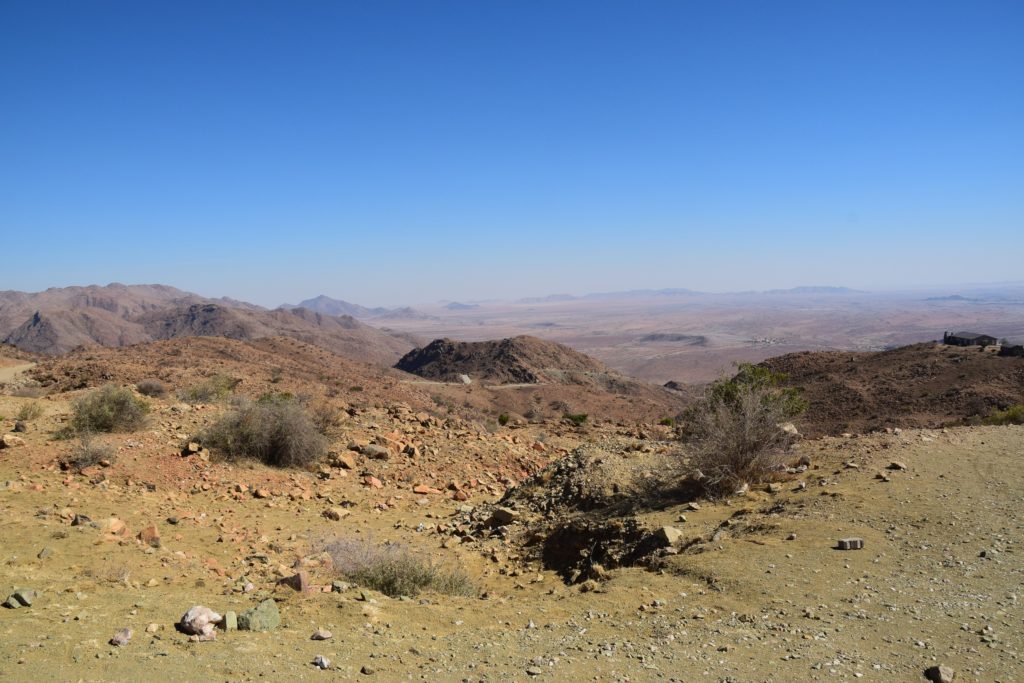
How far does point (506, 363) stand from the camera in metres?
61.3

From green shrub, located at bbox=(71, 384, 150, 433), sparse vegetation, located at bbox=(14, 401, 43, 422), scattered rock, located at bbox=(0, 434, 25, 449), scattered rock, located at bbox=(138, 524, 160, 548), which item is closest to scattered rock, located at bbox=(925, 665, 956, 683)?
scattered rock, located at bbox=(138, 524, 160, 548)

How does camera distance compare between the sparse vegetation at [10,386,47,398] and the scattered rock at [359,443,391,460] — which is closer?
the scattered rock at [359,443,391,460]

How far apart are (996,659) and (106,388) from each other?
1629cm

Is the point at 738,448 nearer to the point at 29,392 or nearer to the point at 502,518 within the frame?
the point at 502,518

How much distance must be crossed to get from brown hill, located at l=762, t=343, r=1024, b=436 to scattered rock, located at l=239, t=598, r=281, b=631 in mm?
21317

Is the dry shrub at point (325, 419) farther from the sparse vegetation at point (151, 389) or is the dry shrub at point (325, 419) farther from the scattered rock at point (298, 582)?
the sparse vegetation at point (151, 389)

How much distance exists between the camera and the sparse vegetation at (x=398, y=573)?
780 centimetres

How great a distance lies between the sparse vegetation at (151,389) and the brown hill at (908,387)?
22.7 metres

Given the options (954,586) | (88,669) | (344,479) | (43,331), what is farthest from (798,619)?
(43,331)

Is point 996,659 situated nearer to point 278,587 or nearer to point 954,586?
point 954,586

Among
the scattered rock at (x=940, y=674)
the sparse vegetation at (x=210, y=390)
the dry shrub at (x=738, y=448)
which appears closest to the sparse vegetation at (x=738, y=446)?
the dry shrub at (x=738, y=448)

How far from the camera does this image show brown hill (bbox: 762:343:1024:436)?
2705 centimetres

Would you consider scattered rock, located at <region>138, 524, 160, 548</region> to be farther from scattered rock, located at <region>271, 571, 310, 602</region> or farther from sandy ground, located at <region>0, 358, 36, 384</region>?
sandy ground, located at <region>0, 358, 36, 384</region>

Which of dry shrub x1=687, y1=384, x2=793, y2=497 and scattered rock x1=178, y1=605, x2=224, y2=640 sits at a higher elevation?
dry shrub x1=687, y1=384, x2=793, y2=497
